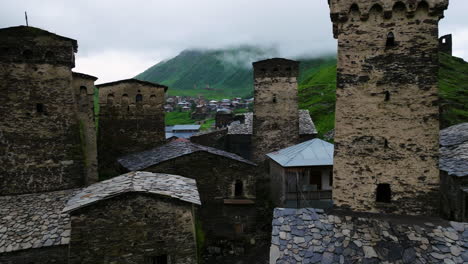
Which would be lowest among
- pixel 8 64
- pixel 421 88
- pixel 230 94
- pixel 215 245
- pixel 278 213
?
pixel 215 245

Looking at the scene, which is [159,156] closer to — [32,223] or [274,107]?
[32,223]

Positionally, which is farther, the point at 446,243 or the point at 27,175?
the point at 27,175

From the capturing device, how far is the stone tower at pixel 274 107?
86.8 feet

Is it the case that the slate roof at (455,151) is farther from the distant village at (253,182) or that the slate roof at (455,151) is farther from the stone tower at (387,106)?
the stone tower at (387,106)

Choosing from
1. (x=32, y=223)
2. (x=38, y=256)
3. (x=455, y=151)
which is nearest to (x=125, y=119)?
(x=32, y=223)

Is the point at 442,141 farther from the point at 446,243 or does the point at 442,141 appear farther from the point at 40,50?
the point at 40,50

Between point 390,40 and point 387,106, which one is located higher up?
point 390,40

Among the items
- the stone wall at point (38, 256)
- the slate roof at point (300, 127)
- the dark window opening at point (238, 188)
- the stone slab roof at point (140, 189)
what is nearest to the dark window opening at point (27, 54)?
the stone slab roof at point (140, 189)

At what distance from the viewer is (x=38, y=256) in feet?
33.1

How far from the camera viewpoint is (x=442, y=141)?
651 inches

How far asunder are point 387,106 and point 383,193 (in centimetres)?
266

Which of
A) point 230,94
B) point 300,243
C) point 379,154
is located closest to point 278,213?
point 300,243

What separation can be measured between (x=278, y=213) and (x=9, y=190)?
485 inches

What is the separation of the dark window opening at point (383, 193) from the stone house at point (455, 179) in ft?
15.3
